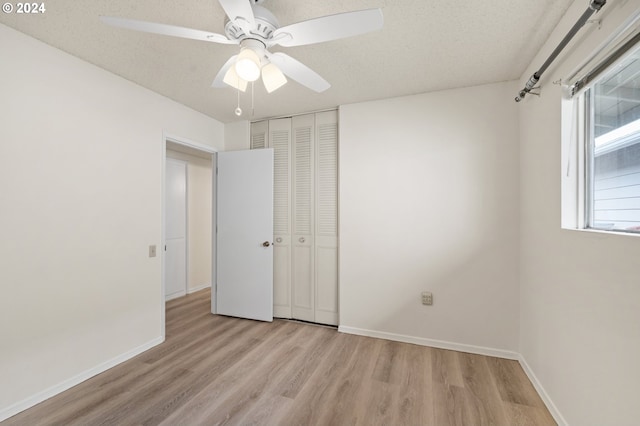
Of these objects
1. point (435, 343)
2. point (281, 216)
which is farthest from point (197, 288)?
point (435, 343)

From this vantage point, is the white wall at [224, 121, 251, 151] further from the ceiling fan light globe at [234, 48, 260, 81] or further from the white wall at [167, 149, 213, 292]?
the ceiling fan light globe at [234, 48, 260, 81]

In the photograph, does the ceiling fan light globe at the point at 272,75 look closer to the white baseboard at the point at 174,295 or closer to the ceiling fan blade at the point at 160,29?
the ceiling fan blade at the point at 160,29

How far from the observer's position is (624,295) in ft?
3.88

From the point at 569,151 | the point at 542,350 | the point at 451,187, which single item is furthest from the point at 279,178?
the point at 542,350

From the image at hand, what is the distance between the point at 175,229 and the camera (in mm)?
4324

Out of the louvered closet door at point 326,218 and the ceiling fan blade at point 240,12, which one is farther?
the louvered closet door at point 326,218

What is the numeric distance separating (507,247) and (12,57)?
13.0 ft

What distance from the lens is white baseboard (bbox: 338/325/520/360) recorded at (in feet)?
8.12

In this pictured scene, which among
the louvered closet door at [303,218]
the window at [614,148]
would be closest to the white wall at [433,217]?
the louvered closet door at [303,218]

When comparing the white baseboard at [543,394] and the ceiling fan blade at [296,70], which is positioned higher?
the ceiling fan blade at [296,70]

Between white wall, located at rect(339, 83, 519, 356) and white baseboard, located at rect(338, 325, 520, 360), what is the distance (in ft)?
0.04

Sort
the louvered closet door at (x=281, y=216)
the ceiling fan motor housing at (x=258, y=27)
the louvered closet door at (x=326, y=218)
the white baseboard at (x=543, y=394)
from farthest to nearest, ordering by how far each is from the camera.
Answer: the louvered closet door at (x=281, y=216), the louvered closet door at (x=326, y=218), the white baseboard at (x=543, y=394), the ceiling fan motor housing at (x=258, y=27)

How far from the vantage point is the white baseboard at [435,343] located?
2474 millimetres

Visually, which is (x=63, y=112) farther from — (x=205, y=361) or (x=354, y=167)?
(x=354, y=167)
